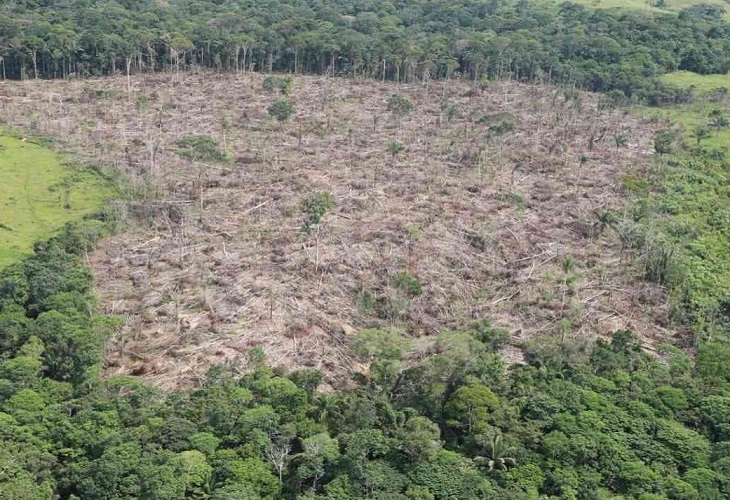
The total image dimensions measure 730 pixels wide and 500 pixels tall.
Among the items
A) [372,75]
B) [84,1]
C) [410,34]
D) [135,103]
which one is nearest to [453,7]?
[410,34]

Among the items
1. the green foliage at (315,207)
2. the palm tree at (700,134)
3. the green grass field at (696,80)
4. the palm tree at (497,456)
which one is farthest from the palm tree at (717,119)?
the palm tree at (497,456)

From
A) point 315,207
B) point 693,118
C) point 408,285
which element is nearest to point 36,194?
point 315,207

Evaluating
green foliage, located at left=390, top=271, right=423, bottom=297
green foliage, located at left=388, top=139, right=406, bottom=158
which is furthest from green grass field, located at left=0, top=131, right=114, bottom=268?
green foliage, located at left=390, top=271, right=423, bottom=297

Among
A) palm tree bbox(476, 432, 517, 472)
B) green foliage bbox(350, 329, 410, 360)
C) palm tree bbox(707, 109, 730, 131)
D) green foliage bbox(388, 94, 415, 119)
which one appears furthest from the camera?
palm tree bbox(707, 109, 730, 131)

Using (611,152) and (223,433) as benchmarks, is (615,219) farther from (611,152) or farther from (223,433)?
(223,433)

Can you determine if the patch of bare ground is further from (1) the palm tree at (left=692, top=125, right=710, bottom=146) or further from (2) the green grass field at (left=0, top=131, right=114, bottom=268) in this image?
(1) the palm tree at (left=692, top=125, right=710, bottom=146)

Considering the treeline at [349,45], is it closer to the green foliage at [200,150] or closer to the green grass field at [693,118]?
the green grass field at [693,118]

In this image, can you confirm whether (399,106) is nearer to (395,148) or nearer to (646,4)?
(395,148)
